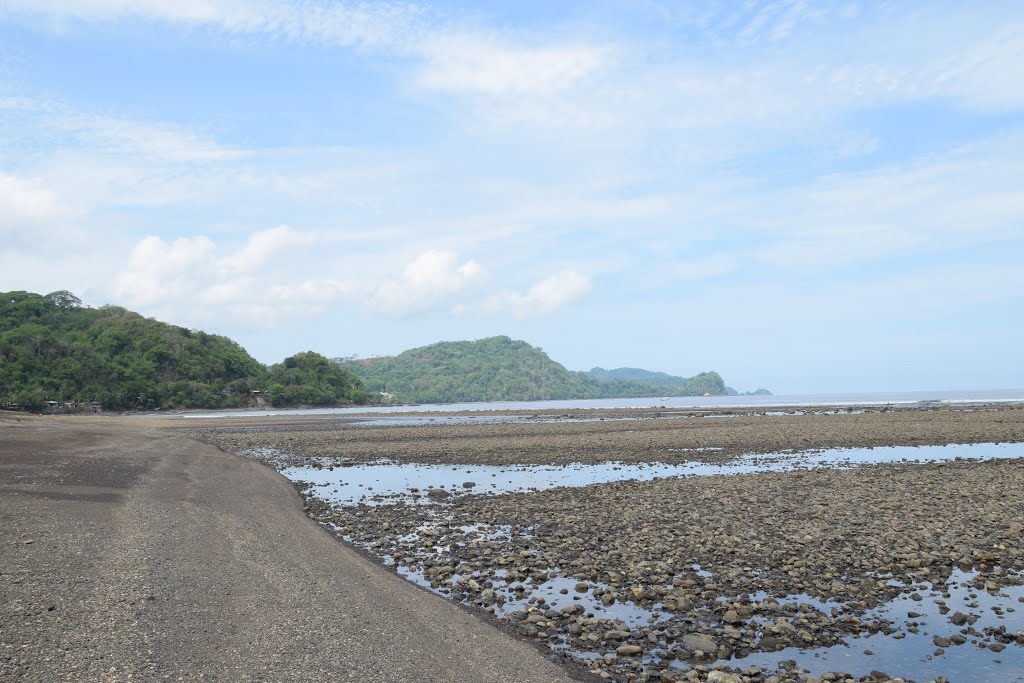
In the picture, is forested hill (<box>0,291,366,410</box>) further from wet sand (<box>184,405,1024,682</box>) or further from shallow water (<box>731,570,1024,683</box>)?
shallow water (<box>731,570,1024,683</box>)

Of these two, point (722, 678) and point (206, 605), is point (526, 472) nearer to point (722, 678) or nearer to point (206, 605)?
point (206, 605)

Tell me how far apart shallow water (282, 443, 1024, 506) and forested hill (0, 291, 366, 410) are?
95.4 metres

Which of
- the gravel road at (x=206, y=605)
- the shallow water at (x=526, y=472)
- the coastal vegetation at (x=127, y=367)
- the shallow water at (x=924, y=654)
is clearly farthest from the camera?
the coastal vegetation at (x=127, y=367)

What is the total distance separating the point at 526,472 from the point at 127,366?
13724 cm

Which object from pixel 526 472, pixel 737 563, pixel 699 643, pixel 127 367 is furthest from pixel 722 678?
pixel 127 367

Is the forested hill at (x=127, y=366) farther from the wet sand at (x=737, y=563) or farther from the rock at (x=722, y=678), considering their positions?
the rock at (x=722, y=678)

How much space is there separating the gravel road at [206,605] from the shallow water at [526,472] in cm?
818

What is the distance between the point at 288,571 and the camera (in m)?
14.5

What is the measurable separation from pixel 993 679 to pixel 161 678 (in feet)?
38.6

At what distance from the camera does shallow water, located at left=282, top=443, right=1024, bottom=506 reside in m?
28.8

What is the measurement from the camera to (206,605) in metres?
11.8

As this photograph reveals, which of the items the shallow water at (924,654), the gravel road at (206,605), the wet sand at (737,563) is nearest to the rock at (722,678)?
the wet sand at (737,563)

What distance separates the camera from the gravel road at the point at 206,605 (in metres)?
9.24

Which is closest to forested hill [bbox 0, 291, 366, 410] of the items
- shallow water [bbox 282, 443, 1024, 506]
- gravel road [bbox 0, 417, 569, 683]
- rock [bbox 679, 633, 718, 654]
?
shallow water [bbox 282, 443, 1024, 506]
